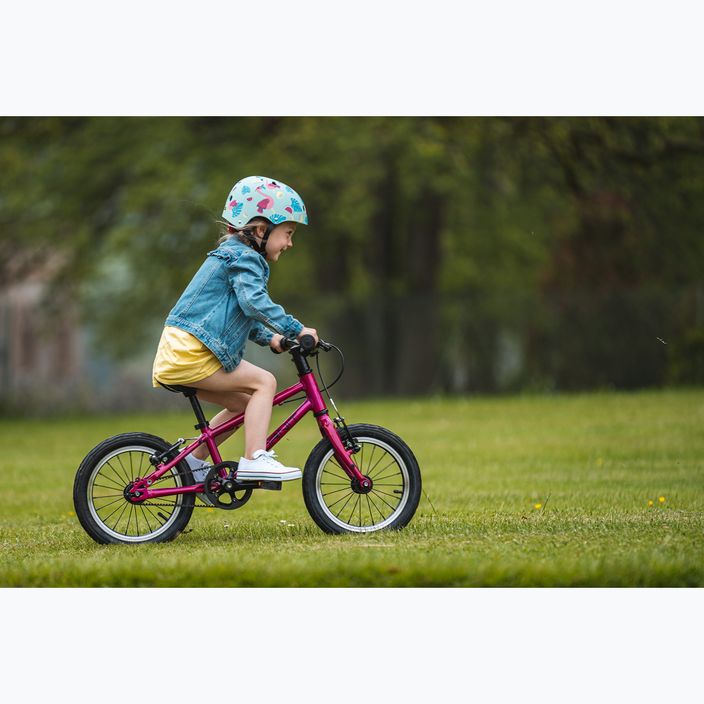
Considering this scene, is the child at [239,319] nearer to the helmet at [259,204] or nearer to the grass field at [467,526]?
the helmet at [259,204]

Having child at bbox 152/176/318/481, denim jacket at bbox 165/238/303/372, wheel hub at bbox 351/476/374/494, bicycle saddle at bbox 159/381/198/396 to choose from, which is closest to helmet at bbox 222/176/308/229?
child at bbox 152/176/318/481

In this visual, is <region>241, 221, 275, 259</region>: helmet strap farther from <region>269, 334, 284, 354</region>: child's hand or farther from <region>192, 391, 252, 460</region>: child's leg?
<region>192, 391, 252, 460</region>: child's leg

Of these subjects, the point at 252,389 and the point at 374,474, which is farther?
the point at 374,474

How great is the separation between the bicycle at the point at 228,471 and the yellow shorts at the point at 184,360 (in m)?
0.16

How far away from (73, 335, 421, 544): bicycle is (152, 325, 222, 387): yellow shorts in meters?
0.16

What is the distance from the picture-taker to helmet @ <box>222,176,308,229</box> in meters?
6.51

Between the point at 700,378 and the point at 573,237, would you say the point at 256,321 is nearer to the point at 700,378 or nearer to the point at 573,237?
the point at 700,378

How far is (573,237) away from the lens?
2758 cm

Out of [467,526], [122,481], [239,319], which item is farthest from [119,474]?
[467,526]

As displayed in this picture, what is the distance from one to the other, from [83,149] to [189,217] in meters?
2.44

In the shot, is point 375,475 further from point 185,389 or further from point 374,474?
point 185,389

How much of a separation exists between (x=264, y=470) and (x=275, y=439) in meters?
0.33

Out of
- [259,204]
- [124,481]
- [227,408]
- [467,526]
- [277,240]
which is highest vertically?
[259,204]

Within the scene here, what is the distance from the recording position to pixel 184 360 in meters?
6.40
